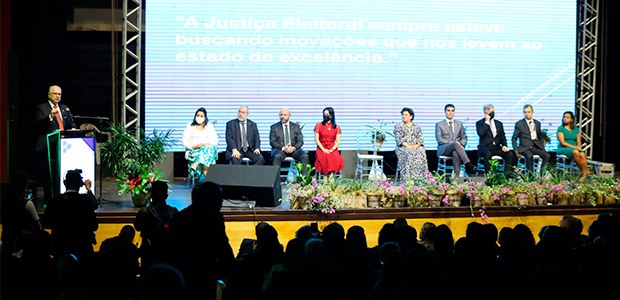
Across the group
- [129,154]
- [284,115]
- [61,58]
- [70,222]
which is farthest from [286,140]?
[70,222]

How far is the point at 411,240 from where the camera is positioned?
416 cm

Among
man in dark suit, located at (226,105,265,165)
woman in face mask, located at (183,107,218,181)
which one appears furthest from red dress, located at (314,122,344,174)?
woman in face mask, located at (183,107,218,181)

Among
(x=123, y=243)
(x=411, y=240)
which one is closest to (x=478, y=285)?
(x=411, y=240)

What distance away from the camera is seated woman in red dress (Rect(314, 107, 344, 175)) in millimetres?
8922

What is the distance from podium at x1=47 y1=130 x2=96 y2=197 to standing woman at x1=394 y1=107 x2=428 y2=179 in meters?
3.69

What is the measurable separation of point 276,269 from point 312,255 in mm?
217

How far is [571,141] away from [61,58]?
247 inches

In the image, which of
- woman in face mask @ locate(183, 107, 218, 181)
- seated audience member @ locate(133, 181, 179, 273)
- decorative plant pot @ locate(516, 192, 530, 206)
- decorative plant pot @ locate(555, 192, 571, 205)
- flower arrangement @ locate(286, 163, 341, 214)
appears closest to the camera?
seated audience member @ locate(133, 181, 179, 273)

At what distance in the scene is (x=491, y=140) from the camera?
941 cm

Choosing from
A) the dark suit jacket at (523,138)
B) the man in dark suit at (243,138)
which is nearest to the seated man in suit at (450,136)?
the dark suit jacket at (523,138)

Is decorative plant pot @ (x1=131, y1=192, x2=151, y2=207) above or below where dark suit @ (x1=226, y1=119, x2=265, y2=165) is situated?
below

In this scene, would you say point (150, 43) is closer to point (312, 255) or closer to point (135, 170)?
point (135, 170)

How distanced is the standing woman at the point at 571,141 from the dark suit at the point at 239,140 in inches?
→ 147

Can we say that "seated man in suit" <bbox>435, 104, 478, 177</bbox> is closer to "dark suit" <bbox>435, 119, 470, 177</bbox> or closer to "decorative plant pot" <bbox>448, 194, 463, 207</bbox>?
"dark suit" <bbox>435, 119, 470, 177</bbox>
